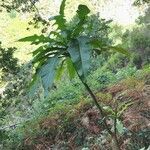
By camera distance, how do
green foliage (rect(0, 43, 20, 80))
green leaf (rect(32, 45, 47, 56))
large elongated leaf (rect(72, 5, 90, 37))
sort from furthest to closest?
1. green foliage (rect(0, 43, 20, 80))
2. green leaf (rect(32, 45, 47, 56))
3. large elongated leaf (rect(72, 5, 90, 37))

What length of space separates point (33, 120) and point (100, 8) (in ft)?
69.6

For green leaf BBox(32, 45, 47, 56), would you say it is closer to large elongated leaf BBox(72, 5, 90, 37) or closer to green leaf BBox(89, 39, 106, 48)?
large elongated leaf BBox(72, 5, 90, 37)

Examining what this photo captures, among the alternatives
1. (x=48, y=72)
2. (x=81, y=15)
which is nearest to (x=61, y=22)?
(x=81, y=15)

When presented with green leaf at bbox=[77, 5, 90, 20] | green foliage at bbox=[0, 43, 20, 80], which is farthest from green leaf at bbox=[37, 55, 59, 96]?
green foliage at bbox=[0, 43, 20, 80]

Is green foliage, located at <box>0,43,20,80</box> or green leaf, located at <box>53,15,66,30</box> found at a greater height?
green leaf, located at <box>53,15,66,30</box>

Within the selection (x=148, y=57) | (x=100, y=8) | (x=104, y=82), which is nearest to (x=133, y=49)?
(x=148, y=57)

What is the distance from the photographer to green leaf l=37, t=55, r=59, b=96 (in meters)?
3.78

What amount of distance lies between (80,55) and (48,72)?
1.05ft

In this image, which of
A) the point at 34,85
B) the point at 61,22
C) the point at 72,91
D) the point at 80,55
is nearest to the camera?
the point at 80,55

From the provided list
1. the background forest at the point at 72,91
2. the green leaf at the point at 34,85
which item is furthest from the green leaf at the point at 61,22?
the green leaf at the point at 34,85

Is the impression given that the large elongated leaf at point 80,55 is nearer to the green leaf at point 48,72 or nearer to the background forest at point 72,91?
the background forest at point 72,91

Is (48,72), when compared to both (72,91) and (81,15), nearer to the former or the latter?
(81,15)

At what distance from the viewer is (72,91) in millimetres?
13156

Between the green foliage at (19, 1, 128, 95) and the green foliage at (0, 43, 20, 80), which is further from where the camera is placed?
the green foliage at (0, 43, 20, 80)
